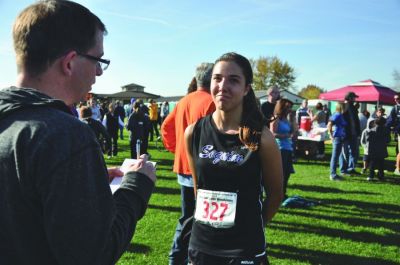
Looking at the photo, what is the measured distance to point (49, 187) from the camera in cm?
112

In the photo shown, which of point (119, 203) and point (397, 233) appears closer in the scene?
point (119, 203)

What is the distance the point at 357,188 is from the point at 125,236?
890cm

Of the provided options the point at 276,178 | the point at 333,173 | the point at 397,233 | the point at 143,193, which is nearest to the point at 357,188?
the point at 333,173

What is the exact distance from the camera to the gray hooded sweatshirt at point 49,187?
3.70ft

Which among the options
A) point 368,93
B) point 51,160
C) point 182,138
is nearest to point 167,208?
point 182,138

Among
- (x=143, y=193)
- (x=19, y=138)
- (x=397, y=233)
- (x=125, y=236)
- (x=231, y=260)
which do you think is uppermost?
(x=19, y=138)

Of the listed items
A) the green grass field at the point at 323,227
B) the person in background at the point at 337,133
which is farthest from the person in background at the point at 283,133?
the person in background at the point at 337,133

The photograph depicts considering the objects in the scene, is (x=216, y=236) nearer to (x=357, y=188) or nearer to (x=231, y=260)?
(x=231, y=260)

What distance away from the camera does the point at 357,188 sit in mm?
9227

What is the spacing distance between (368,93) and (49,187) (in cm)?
2062

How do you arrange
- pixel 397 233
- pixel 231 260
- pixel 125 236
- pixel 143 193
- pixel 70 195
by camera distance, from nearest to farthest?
pixel 70 195, pixel 125 236, pixel 143 193, pixel 231 260, pixel 397 233

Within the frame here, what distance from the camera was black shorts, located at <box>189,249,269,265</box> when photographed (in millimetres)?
2479

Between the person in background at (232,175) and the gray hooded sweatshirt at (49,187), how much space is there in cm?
141


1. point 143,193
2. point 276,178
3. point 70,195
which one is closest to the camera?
point 70,195
